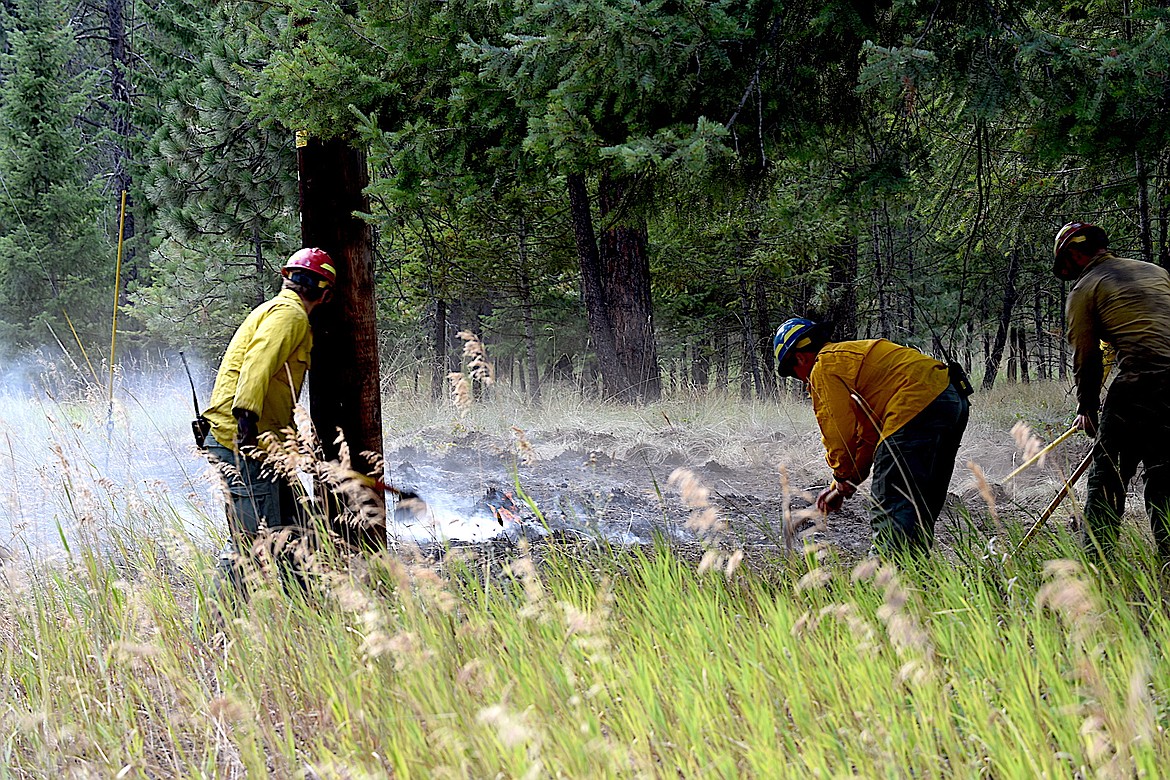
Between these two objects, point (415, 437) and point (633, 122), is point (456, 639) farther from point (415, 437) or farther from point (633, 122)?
point (415, 437)

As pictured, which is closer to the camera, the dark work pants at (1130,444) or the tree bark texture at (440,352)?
the dark work pants at (1130,444)

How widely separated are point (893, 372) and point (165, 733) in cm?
→ 352

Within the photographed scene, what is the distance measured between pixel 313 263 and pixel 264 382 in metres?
0.61

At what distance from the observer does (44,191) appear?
20.2 meters

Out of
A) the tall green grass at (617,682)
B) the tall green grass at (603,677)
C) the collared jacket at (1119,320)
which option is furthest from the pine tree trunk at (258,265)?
the collared jacket at (1119,320)

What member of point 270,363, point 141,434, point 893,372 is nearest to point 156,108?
point 141,434

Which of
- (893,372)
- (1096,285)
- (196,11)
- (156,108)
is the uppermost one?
(196,11)

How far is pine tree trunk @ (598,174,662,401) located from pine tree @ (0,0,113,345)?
507 inches

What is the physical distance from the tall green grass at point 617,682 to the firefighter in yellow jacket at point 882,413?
3.03ft

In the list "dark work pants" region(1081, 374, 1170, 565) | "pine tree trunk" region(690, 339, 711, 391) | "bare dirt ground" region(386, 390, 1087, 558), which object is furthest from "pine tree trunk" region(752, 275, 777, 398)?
"dark work pants" region(1081, 374, 1170, 565)

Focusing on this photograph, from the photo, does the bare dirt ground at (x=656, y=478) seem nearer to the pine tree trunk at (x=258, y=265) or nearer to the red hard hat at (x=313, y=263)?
the red hard hat at (x=313, y=263)

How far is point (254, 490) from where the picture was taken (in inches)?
175

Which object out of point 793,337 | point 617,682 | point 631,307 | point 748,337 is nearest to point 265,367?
point 793,337

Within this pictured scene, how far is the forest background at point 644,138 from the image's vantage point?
4.33 metres
